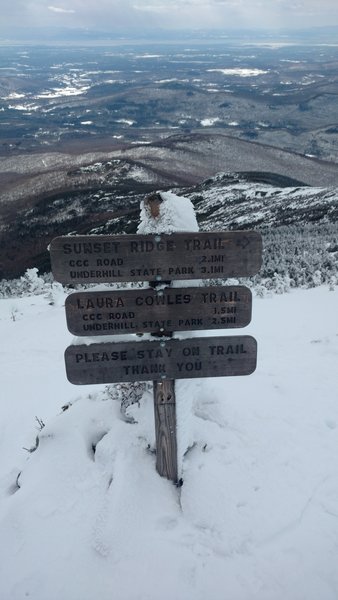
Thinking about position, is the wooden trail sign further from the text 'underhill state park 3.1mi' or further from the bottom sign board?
the bottom sign board

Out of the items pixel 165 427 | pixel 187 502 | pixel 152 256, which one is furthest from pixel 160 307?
pixel 187 502

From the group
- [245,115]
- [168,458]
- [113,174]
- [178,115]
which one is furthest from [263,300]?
[178,115]

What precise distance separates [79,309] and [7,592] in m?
1.96

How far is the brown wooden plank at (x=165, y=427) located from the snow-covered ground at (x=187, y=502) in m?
0.14

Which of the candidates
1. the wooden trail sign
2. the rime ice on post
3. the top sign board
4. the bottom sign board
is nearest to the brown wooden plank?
the rime ice on post

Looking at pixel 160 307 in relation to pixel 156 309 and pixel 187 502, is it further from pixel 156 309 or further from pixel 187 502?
pixel 187 502

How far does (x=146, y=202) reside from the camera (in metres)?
3.28

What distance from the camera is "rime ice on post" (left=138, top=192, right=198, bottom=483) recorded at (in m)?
3.27

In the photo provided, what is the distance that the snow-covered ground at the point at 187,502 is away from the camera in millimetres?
3211

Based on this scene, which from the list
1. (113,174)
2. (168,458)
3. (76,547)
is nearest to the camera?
(76,547)

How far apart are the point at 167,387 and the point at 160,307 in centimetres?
68

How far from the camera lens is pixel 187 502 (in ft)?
12.2

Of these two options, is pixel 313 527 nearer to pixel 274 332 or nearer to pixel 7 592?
pixel 7 592

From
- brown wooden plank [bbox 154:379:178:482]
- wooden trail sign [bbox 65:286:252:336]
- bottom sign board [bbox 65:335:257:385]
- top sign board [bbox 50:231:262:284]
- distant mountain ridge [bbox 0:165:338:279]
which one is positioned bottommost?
distant mountain ridge [bbox 0:165:338:279]
